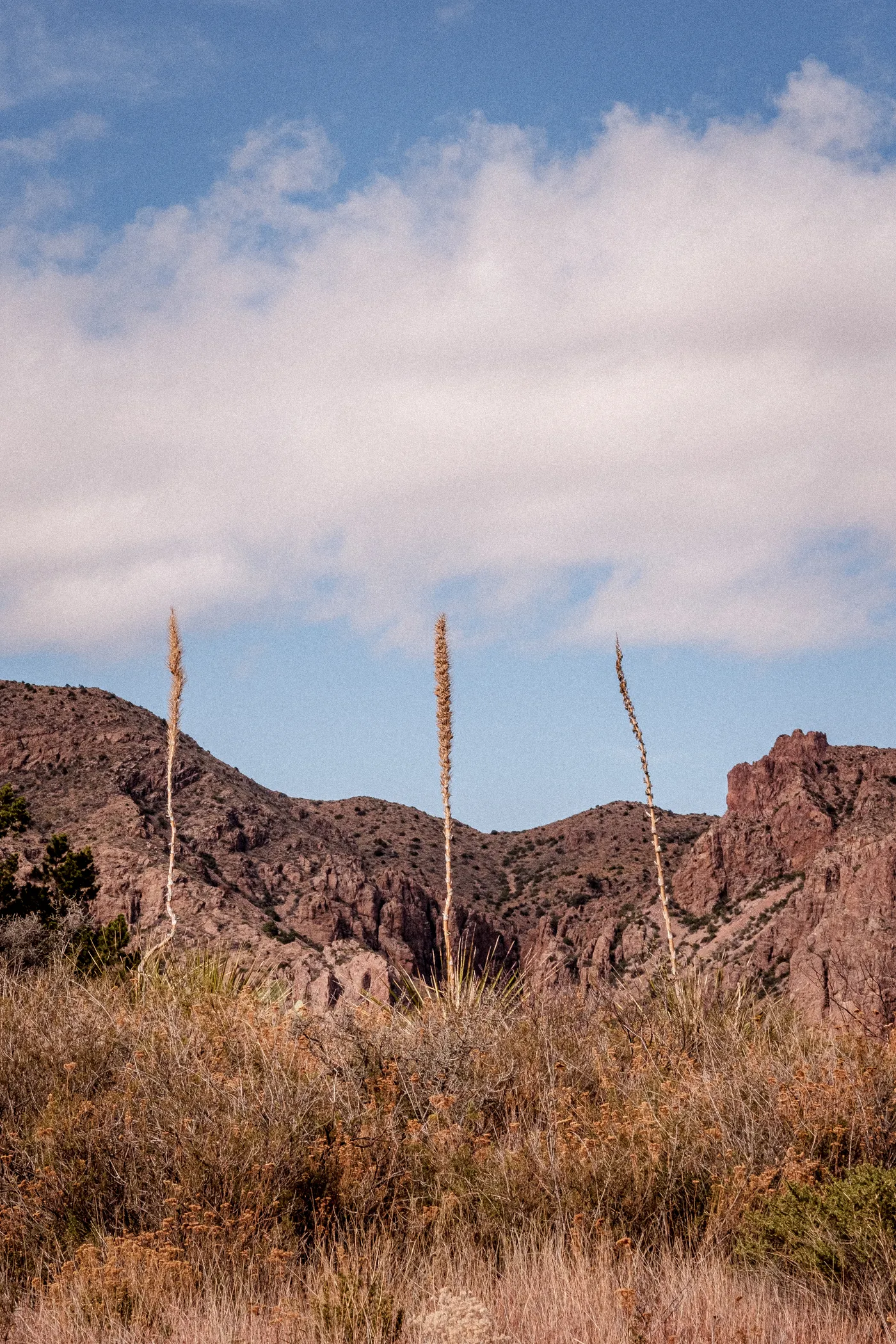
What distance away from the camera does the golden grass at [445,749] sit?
992 centimetres

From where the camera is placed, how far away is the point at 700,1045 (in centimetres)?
944

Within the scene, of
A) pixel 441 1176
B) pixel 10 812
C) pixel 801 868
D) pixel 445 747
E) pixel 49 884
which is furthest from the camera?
pixel 801 868

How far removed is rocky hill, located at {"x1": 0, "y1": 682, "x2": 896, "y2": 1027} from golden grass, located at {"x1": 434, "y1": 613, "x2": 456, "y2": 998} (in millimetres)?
29969

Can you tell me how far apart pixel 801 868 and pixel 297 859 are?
35841 mm

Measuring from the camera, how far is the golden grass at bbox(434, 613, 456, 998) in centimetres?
992

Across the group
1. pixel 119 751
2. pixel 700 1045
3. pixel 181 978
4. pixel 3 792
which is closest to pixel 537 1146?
pixel 700 1045

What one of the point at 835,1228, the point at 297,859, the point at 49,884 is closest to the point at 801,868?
the point at 297,859

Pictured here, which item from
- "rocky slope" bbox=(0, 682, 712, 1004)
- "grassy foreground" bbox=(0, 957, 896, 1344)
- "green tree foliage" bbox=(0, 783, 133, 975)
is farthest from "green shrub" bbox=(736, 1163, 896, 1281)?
"rocky slope" bbox=(0, 682, 712, 1004)

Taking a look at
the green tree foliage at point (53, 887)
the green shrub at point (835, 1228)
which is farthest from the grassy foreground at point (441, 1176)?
the green tree foliage at point (53, 887)

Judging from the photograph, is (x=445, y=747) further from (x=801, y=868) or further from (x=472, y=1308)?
(x=801, y=868)

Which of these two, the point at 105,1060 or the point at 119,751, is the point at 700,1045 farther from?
the point at 119,751

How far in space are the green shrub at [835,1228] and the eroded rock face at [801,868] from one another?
37.5 m

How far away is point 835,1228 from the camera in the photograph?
18.9 feet

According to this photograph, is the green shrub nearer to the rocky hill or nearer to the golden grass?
the golden grass
